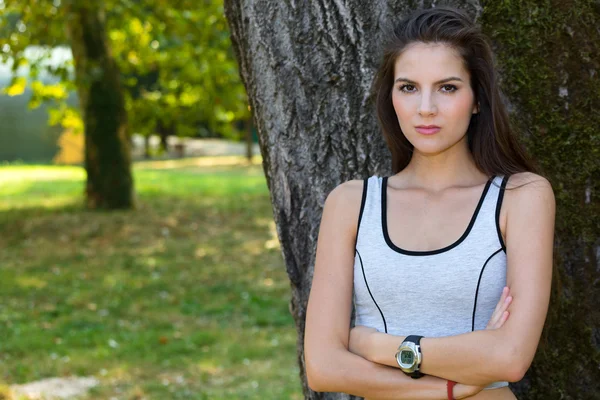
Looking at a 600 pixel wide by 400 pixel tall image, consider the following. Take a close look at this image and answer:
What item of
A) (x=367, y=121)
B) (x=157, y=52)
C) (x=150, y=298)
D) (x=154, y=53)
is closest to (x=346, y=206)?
(x=367, y=121)

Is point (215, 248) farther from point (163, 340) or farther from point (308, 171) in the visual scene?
point (308, 171)

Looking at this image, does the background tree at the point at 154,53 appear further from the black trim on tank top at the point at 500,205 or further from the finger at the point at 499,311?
the finger at the point at 499,311

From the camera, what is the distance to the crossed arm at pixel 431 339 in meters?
2.22

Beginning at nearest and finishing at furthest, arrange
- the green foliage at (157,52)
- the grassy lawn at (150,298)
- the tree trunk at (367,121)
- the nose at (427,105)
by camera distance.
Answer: the nose at (427,105), the tree trunk at (367,121), the grassy lawn at (150,298), the green foliage at (157,52)

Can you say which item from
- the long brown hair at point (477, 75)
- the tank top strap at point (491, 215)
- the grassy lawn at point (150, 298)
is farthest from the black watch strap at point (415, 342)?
the grassy lawn at point (150, 298)

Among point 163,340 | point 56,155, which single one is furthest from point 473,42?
point 56,155

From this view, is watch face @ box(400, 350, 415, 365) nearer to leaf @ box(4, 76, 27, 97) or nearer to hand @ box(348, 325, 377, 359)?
hand @ box(348, 325, 377, 359)

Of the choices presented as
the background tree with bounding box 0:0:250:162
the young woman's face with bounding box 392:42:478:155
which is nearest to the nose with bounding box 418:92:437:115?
the young woman's face with bounding box 392:42:478:155

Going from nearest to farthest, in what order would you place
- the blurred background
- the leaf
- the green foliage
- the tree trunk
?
1. the tree trunk
2. the blurred background
3. the green foliage
4. the leaf

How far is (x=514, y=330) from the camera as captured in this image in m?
2.21

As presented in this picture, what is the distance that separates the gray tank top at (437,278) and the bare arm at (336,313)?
5cm

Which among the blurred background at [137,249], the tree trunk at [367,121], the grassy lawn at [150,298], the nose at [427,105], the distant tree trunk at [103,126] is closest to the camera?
the nose at [427,105]

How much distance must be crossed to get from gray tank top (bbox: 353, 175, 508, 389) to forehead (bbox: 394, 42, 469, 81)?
0.34 metres

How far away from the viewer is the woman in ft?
7.36
